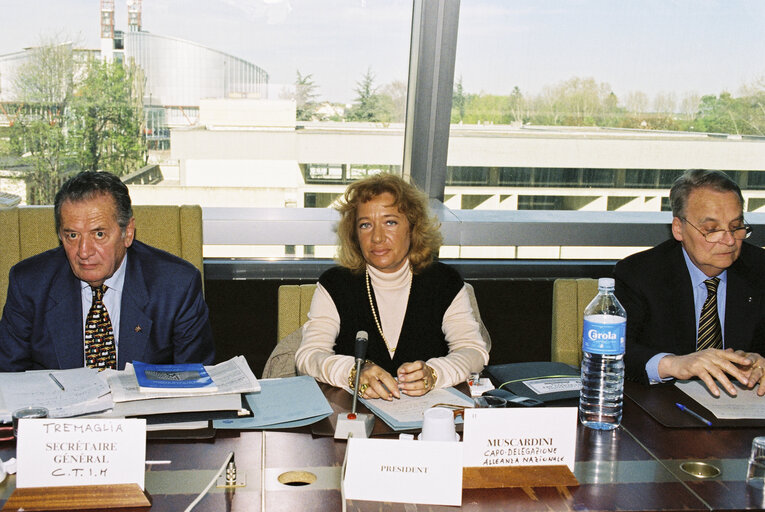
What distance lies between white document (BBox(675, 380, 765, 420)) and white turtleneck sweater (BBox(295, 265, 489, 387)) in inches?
23.1

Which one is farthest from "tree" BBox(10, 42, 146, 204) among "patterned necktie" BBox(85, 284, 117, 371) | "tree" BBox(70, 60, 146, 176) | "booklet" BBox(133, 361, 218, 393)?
"booklet" BBox(133, 361, 218, 393)

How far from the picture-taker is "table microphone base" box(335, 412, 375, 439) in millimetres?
1661

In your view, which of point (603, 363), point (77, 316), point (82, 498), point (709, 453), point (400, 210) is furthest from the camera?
point (400, 210)

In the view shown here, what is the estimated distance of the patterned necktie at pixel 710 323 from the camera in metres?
2.42

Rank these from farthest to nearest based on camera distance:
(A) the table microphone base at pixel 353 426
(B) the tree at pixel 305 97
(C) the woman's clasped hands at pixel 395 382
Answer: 1. (B) the tree at pixel 305 97
2. (C) the woman's clasped hands at pixel 395 382
3. (A) the table microphone base at pixel 353 426

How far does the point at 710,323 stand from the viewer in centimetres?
242

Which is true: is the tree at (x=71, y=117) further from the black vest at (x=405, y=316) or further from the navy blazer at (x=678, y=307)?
the navy blazer at (x=678, y=307)

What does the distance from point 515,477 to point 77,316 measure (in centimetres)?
144

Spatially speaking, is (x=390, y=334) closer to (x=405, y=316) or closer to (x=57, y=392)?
(x=405, y=316)

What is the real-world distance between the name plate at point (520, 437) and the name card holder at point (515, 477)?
0.03 ft

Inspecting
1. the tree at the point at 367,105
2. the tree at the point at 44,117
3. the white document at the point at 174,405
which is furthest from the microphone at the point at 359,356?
the tree at the point at 44,117

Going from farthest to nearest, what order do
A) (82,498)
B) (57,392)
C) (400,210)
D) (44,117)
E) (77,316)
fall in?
(44,117), (400,210), (77,316), (57,392), (82,498)

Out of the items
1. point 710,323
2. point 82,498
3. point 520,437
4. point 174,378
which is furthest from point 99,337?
point 710,323

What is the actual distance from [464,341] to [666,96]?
237cm
